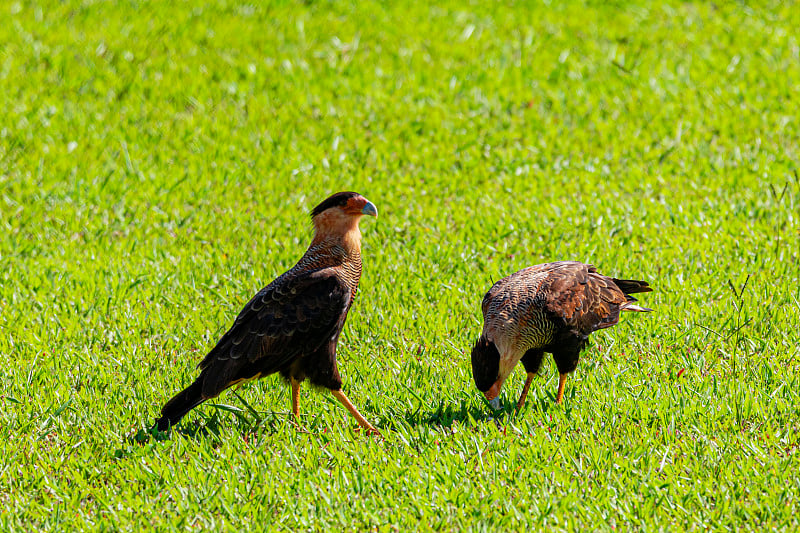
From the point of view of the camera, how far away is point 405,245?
7.86 m

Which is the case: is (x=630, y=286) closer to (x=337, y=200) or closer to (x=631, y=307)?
(x=631, y=307)

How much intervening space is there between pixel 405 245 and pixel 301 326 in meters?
2.71

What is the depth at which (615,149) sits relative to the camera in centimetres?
942

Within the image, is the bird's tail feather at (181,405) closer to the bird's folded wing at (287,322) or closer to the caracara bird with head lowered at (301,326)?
the caracara bird with head lowered at (301,326)

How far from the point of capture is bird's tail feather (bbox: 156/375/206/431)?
5199mm

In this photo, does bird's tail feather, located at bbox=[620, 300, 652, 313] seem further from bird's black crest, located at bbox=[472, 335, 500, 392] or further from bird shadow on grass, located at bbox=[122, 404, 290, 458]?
bird shadow on grass, located at bbox=[122, 404, 290, 458]

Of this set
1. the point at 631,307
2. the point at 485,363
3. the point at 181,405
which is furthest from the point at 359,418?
the point at 631,307

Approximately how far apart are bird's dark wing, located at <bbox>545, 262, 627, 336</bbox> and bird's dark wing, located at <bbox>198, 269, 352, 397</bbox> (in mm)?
1268

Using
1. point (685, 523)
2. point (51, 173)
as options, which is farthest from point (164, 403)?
point (51, 173)

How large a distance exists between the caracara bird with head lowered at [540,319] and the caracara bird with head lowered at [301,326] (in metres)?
0.84

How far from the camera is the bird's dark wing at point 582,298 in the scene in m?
5.46

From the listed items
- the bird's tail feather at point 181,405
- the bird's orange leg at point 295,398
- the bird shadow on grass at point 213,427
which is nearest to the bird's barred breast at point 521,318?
the bird's orange leg at point 295,398

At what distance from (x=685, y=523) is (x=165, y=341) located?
3.79m

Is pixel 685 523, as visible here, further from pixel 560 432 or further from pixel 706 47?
pixel 706 47
